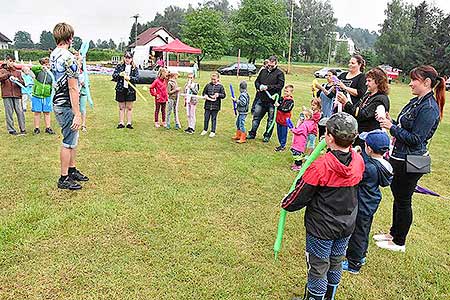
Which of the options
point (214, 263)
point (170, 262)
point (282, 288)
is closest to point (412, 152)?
point (282, 288)

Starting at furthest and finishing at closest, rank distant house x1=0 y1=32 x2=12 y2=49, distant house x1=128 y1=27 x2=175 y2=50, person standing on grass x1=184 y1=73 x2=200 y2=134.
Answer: distant house x1=0 y1=32 x2=12 y2=49 → distant house x1=128 y1=27 x2=175 y2=50 → person standing on grass x1=184 y1=73 x2=200 y2=134

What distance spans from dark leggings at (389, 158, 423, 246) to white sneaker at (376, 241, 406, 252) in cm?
4

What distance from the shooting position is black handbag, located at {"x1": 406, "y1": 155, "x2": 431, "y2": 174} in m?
3.57

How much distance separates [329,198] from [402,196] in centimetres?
154

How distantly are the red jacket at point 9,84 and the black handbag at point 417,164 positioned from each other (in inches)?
284

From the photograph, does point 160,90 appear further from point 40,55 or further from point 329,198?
point 40,55

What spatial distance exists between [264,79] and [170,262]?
5315mm

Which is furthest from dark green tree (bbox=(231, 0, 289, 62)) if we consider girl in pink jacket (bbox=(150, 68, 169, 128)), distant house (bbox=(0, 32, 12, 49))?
girl in pink jacket (bbox=(150, 68, 169, 128))

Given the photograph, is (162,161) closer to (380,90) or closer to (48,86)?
(48,86)

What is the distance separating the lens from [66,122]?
471 cm

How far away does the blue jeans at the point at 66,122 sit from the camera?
15.3ft

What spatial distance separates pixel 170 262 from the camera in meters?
3.50

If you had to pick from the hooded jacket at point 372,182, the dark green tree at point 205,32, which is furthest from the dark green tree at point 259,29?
the hooded jacket at point 372,182

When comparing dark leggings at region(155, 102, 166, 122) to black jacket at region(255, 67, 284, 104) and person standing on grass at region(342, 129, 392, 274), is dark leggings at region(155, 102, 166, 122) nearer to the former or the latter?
black jacket at region(255, 67, 284, 104)
